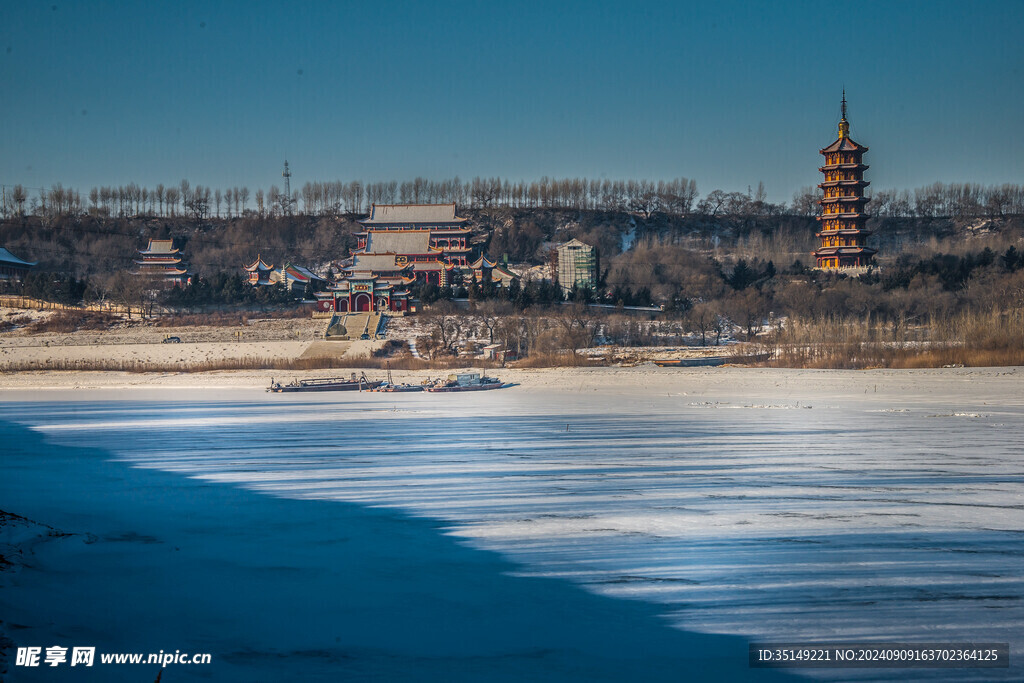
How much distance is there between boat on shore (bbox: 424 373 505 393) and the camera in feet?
59.6

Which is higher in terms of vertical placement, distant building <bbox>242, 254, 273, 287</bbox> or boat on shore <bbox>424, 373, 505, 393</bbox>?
distant building <bbox>242, 254, 273, 287</bbox>

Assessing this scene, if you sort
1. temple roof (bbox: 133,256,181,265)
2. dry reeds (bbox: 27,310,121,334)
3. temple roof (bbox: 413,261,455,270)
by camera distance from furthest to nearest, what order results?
1. temple roof (bbox: 133,256,181,265)
2. temple roof (bbox: 413,261,455,270)
3. dry reeds (bbox: 27,310,121,334)

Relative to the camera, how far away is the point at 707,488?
239 inches

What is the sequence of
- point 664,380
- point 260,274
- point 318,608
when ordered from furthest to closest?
point 260,274 < point 664,380 < point 318,608

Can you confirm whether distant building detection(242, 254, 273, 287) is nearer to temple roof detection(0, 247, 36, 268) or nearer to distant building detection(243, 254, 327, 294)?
distant building detection(243, 254, 327, 294)

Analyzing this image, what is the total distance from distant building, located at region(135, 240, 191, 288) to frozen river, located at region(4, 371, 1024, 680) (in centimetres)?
4485

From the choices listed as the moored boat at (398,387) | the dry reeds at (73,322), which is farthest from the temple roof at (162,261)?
the moored boat at (398,387)

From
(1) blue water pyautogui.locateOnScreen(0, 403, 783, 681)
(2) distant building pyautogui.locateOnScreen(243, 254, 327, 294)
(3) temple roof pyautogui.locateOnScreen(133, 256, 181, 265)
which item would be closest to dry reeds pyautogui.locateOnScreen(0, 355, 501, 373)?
(1) blue water pyautogui.locateOnScreen(0, 403, 783, 681)

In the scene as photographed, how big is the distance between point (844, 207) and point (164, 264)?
48.6m

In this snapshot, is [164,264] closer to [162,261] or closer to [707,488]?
A: [162,261]

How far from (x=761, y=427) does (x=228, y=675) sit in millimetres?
8325

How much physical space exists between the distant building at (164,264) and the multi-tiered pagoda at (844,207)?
149 feet

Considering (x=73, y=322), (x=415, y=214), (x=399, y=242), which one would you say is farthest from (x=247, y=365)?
(x=415, y=214)

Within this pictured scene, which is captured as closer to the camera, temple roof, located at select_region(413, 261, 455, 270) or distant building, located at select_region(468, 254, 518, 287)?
distant building, located at select_region(468, 254, 518, 287)
